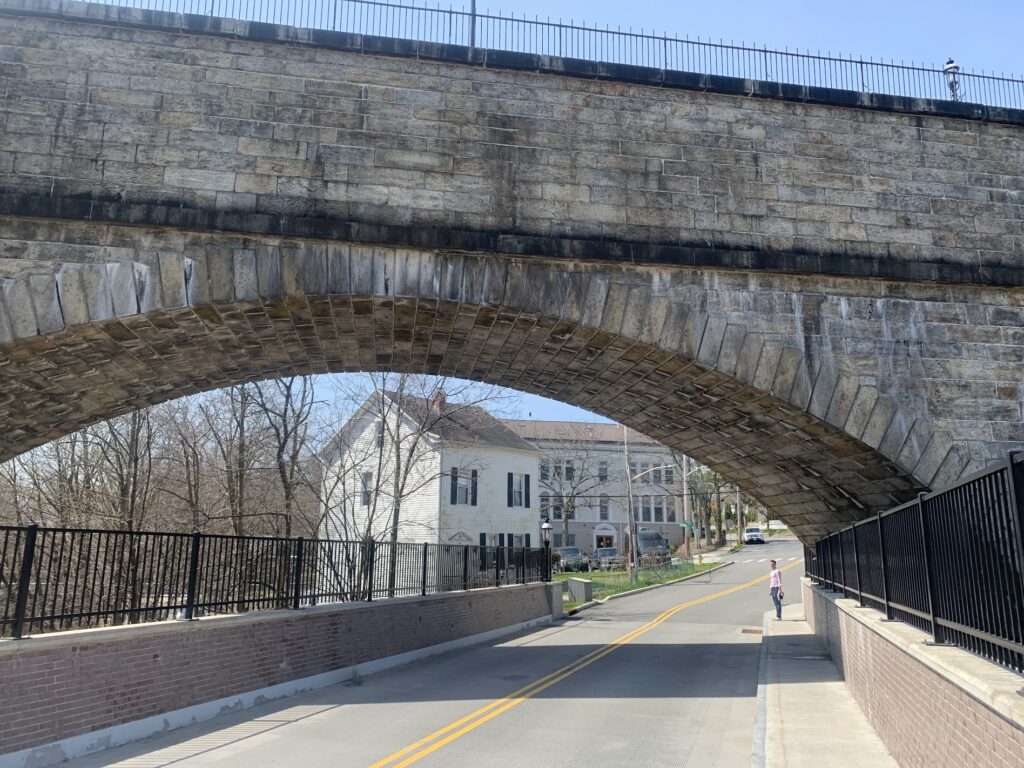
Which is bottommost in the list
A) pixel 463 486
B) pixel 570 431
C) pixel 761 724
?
pixel 761 724

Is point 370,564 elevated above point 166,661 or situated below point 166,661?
above

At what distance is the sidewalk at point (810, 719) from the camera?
7078 millimetres

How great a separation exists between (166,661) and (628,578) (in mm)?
31855

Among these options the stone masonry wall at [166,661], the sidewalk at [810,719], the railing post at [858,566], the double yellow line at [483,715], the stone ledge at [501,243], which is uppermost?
the stone ledge at [501,243]

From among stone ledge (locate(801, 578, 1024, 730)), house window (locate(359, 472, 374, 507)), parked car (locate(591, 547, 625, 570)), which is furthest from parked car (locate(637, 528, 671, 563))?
stone ledge (locate(801, 578, 1024, 730))

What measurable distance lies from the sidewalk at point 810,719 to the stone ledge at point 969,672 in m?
1.26

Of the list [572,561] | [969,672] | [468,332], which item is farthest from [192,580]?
[572,561]

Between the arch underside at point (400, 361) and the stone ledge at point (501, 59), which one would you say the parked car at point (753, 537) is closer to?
the arch underside at point (400, 361)

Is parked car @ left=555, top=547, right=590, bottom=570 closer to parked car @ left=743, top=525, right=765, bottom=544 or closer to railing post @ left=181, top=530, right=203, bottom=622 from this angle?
parked car @ left=743, top=525, right=765, bottom=544

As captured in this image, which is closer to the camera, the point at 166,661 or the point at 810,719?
the point at 810,719

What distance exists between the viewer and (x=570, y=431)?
6638 cm

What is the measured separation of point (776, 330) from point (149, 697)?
875 cm

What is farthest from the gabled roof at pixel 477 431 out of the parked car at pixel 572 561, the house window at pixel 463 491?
the parked car at pixel 572 561

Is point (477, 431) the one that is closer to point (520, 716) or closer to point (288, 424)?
point (288, 424)
